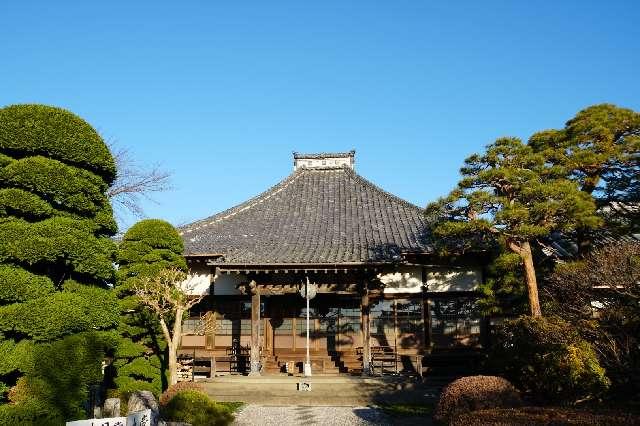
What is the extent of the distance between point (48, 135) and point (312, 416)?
28.6 ft

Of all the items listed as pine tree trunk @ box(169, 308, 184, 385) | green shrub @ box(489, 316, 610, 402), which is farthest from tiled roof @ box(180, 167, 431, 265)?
green shrub @ box(489, 316, 610, 402)

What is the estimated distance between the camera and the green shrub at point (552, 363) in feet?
34.0

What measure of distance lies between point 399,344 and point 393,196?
22.3 ft

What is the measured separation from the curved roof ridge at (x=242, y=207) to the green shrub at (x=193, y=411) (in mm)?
9592

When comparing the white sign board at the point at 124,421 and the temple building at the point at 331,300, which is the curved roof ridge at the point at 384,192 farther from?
the white sign board at the point at 124,421

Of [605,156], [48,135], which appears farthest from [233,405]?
[605,156]

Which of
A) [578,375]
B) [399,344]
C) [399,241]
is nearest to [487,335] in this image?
[399,344]

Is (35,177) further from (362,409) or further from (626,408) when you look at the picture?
(626,408)

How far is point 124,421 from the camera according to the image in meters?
7.29

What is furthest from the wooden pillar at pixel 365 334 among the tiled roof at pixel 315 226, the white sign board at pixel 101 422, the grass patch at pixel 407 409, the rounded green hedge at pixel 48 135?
the white sign board at pixel 101 422

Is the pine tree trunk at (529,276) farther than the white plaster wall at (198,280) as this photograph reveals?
No

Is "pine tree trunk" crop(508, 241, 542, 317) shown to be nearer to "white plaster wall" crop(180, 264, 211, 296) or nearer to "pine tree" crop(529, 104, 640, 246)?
"pine tree" crop(529, 104, 640, 246)

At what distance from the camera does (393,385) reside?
48.9ft

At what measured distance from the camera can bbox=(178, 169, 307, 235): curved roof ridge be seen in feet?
68.0
